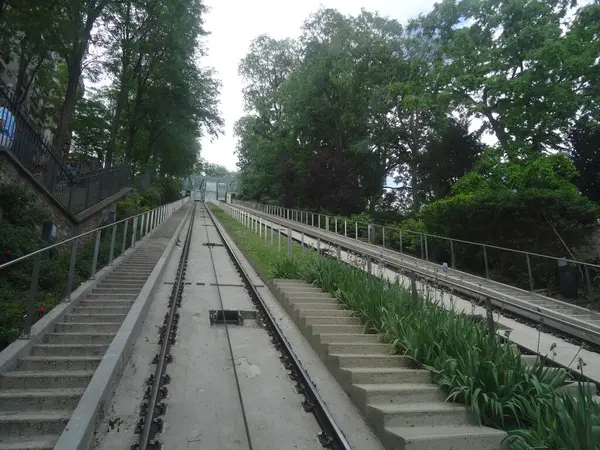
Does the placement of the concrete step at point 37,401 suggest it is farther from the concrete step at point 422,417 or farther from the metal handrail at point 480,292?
the metal handrail at point 480,292

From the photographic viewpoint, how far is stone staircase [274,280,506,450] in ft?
13.0

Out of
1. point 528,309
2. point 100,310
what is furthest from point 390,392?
point 100,310

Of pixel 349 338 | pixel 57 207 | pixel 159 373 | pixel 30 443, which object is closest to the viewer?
pixel 30 443

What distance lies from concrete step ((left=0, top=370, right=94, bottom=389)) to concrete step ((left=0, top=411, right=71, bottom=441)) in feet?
2.16

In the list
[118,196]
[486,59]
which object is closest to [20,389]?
[118,196]

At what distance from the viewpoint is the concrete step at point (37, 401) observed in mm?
4324

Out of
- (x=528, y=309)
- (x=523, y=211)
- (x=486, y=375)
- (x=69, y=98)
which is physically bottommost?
(x=486, y=375)

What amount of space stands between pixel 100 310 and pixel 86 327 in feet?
2.99

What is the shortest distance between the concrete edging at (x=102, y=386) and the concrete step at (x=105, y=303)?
0.99 ft

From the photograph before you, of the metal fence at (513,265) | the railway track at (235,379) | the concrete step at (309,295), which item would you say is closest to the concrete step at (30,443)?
the railway track at (235,379)

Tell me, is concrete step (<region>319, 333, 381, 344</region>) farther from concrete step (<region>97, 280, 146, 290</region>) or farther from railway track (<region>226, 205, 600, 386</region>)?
concrete step (<region>97, 280, 146, 290</region>)

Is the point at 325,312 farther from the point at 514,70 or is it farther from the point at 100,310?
the point at 514,70

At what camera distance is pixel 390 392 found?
490 centimetres

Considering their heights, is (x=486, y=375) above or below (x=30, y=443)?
above
